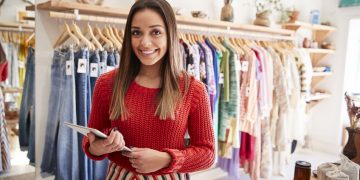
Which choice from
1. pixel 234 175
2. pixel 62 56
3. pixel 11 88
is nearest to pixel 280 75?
pixel 234 175

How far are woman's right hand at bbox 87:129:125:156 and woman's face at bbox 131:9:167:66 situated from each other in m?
0.29

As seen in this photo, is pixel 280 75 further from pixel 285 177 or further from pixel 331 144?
pixel 331 144

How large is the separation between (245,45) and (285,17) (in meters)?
1.20

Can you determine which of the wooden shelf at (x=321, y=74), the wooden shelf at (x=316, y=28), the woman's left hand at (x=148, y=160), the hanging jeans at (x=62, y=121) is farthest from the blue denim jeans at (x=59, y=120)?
the wooden shelf at (x=321, y=74)

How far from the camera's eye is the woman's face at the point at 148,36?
3.61ft

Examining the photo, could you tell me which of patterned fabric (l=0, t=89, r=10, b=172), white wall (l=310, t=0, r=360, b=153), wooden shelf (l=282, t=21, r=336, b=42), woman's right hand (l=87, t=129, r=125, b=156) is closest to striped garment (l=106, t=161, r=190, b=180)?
woman's right hand (l=87, t=129, r=125, b=156)

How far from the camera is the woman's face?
3.61 ft

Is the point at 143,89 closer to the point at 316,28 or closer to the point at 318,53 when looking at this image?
the point at 316,28

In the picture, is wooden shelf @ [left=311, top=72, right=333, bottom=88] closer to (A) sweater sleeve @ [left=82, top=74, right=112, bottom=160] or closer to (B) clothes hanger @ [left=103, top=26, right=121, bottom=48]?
(B) clothes hanger @ [left=103, top=26, right=121, bottom=48]

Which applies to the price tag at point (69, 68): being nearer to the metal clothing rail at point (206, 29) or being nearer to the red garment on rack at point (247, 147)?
the metal clothing rail at point (206, 29)

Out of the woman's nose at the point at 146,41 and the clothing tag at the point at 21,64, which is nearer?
the woman's nose at the point at 146,41

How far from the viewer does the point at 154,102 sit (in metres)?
1.13

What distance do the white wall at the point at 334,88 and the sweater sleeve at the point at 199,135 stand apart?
3660mm

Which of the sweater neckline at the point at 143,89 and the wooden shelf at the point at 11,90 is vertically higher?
the sweater neckline at the point at 143,89
